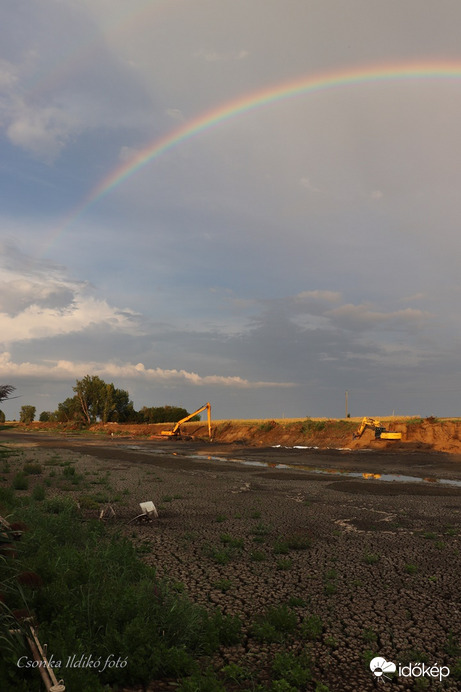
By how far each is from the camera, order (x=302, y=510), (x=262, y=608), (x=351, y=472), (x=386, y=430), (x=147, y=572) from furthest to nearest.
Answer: (x=386, y=430) < (x=351, y=472) < (x=302, y=510) < (x=147, y=572) < (x=262, y=608)

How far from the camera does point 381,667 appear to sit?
17.8 feet

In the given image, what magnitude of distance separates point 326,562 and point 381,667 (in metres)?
4.01

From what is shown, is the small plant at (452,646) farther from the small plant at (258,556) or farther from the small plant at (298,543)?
the small plant at (298,543)

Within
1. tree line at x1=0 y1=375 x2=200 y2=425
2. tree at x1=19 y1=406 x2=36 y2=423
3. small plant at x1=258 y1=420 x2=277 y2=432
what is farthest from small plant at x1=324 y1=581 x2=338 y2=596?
tree at x1=19 y1=406 x2=36 y2=423

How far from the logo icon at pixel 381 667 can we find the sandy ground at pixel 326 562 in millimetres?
96

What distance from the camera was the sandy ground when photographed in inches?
229

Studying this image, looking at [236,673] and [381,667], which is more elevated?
[236,673]

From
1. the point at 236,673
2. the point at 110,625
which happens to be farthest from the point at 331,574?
the point at 110,625

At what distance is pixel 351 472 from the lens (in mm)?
31000

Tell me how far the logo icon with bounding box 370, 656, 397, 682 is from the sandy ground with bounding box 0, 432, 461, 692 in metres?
0.10

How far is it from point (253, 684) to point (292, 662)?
1.92 ft

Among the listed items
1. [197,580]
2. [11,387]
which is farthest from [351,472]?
[11,387]

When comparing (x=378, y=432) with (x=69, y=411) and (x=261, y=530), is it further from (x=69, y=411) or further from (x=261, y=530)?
(x=69, y=411)

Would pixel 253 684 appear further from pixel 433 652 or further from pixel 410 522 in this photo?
pixel 410 522
